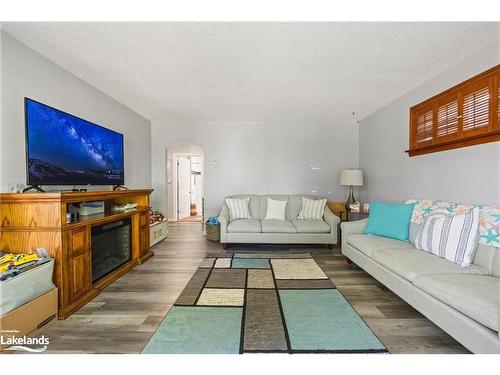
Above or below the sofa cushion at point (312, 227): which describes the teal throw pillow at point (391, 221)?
above

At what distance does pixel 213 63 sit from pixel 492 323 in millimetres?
2775

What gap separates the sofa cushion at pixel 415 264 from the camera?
5.55 feet

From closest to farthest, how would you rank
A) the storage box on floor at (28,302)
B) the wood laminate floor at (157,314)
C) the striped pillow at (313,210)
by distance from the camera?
1. the storage box on floor at (28,302)
2. the wood laminate floor at (157,314)
3. the striped pillow at (313,210)

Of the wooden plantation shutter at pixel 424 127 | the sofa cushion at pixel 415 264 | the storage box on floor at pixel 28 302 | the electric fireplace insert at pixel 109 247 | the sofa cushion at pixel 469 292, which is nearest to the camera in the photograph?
the sofa cushion at pixel 469 292

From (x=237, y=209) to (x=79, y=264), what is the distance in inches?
101

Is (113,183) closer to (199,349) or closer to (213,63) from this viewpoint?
(213,63)

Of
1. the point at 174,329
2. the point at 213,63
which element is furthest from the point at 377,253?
the point at 213,63

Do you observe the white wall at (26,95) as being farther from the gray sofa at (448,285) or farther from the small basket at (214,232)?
the gray sofa at (448,285)

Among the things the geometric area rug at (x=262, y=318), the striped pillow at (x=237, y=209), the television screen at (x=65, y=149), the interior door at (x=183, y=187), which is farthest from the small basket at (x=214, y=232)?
the interior door at (x=183, y=187)

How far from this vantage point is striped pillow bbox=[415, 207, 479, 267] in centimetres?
177

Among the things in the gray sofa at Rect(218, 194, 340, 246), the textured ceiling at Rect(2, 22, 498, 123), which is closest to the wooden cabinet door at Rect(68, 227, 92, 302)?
the textured ceiling at Rect(2, 22, 498, 123)

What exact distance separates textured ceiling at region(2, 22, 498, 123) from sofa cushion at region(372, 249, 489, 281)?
1840mm

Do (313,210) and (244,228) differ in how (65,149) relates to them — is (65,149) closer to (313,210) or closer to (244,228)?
(244,228)

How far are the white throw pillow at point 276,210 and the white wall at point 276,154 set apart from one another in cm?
56
